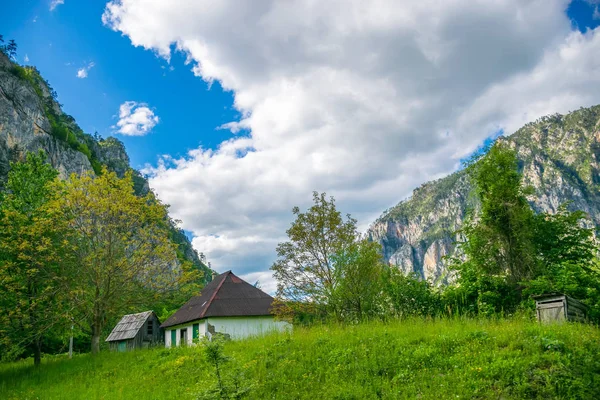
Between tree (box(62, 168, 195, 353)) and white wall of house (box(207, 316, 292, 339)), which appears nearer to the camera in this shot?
tree (box(62, 168, 195, 353))

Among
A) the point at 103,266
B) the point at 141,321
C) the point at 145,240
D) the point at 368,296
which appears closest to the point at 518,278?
the point at 368,296

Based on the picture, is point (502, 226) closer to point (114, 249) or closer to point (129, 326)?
point (114, 249)

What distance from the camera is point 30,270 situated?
1828 centimetres

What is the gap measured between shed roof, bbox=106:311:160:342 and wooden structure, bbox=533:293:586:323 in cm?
3821

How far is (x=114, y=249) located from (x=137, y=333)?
2390 cm

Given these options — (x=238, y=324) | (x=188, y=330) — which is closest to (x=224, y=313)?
(x=238, y=324)

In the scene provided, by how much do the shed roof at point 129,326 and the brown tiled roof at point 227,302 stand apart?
985 cm

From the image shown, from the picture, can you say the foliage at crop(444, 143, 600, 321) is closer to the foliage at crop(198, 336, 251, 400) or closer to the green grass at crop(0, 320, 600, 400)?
the green grass at crop(0, 320, 600, 400)

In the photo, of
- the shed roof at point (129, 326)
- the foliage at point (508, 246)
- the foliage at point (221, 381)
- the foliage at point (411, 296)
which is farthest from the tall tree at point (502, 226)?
the shed roof at point (129, 326)

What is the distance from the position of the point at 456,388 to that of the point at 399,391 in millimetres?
1044

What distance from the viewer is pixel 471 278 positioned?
20047 millimetres

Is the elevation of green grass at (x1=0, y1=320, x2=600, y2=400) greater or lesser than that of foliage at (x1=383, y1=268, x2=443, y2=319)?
lesser

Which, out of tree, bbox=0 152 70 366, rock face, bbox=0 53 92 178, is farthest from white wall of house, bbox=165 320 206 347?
rock face, bbox=0 53 92 178

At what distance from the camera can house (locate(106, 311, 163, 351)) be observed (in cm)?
4163
